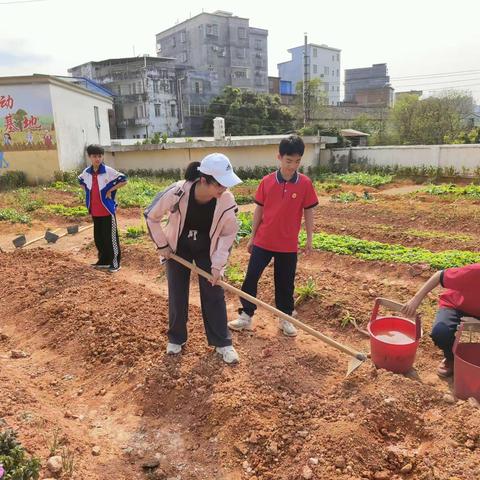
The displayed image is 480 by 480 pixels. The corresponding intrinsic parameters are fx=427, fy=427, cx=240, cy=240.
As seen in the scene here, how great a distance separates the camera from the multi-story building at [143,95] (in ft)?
136

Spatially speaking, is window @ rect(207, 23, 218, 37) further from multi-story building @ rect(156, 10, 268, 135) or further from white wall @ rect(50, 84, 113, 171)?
white wall @ rect(50, 84, 113, 171)

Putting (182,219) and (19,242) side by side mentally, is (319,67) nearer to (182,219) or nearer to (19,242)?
(19,242)

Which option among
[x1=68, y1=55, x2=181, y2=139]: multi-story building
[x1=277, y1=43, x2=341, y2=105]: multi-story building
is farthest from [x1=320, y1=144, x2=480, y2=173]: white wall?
[x1=277, y1=43, x2=341, y2=105]: multi-story building

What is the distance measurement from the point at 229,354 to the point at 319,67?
74.5 metres

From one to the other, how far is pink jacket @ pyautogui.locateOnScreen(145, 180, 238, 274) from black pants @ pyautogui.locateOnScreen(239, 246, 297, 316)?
0.73m

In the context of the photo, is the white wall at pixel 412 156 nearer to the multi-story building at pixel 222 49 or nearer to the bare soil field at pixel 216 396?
the bare soil field at pixel 216 396

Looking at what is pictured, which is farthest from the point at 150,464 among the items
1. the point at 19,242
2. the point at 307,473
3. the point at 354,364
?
the point at 19,242

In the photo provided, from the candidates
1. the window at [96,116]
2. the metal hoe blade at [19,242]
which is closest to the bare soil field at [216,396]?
the metal hoe blade at [19,242]

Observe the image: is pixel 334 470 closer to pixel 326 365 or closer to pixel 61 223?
pixel 326 365

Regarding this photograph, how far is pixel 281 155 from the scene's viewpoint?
11.7ft

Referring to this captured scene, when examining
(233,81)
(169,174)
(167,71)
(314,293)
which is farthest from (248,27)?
(314,293)

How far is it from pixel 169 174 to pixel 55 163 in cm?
461

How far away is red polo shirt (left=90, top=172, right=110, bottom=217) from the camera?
A: 19.1ft

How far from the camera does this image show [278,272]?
13.0ft
